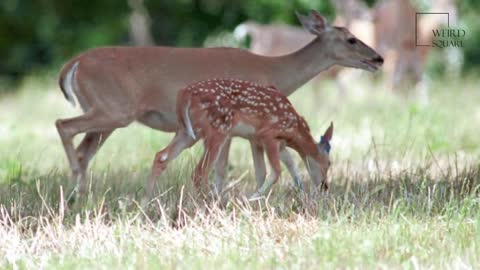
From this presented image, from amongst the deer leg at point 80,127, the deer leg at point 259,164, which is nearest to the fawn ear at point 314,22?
the deer leg at point 259,164

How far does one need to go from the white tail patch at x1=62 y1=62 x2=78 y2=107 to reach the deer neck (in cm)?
139

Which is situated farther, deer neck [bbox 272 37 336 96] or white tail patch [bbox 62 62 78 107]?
deer neck [bbox 272 37 336 96]

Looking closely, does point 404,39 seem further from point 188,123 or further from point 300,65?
point 188,123

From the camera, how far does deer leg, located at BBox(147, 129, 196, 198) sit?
7.39m

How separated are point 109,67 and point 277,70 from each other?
1.22 meters

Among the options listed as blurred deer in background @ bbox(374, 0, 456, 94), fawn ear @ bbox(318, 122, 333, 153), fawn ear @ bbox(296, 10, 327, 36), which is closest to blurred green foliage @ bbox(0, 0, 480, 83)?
blurred deer in background @ bbox(374, 0, 456, 94)

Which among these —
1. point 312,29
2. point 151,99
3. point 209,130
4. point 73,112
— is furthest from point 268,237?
point 73,112

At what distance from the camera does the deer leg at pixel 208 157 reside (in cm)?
728

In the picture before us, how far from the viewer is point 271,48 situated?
16.7 meters

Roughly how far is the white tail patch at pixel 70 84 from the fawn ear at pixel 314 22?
179cm

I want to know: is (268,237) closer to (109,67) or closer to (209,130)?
(209,130)

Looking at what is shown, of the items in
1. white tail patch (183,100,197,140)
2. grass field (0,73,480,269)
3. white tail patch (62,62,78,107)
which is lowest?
grass field (0,73,480,269)

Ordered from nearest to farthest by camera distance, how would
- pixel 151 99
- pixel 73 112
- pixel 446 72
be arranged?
pixel 151 99 < pixel 73 112 < pixel 446 72

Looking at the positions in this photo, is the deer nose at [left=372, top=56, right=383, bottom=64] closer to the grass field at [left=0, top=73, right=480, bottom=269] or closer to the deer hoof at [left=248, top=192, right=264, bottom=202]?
the grass field at [left=0, top=73, right=480, bottom=269]
